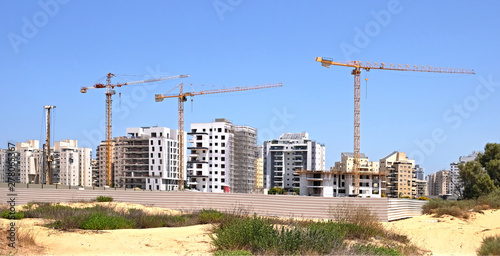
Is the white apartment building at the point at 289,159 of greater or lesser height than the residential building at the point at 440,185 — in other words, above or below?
above

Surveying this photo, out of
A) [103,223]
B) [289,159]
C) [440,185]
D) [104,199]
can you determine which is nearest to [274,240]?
[103,223]

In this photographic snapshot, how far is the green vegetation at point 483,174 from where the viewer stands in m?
45.8

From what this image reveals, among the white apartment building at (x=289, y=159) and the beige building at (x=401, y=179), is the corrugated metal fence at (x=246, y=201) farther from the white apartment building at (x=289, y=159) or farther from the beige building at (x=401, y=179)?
the beige building at (x=401, y=179)

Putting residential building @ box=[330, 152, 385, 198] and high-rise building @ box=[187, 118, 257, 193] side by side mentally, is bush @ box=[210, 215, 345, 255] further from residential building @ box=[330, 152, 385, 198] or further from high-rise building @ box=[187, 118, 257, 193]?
high-rise building @ box=[187, 118, 257, 193]

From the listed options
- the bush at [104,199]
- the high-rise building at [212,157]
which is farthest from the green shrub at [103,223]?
the high-rise building at [212,157]

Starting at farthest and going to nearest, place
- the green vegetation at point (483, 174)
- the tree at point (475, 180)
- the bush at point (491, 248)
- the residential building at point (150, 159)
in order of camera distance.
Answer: the residential building at point (150, 159), the green vegetation at point (483, 174), the tree at point (475, 180), the bush at point (491, 248)

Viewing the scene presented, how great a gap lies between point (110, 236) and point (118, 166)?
101147 millimetres

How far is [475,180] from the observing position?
4744cm

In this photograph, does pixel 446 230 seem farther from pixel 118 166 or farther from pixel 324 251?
pixel 118 166

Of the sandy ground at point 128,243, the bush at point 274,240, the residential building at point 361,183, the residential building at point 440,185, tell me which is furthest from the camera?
the residential building at point 440,185

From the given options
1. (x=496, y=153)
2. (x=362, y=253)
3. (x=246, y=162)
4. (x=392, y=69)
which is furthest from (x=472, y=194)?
(x=246, y=162)

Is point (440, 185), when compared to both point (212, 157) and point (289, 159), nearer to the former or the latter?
point (289, 159)

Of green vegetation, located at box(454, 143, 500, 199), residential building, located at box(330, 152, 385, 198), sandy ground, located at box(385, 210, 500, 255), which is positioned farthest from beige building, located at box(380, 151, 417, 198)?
sandy ground, located at box(385, 210, 500, 255)

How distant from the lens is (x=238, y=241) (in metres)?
11.9
